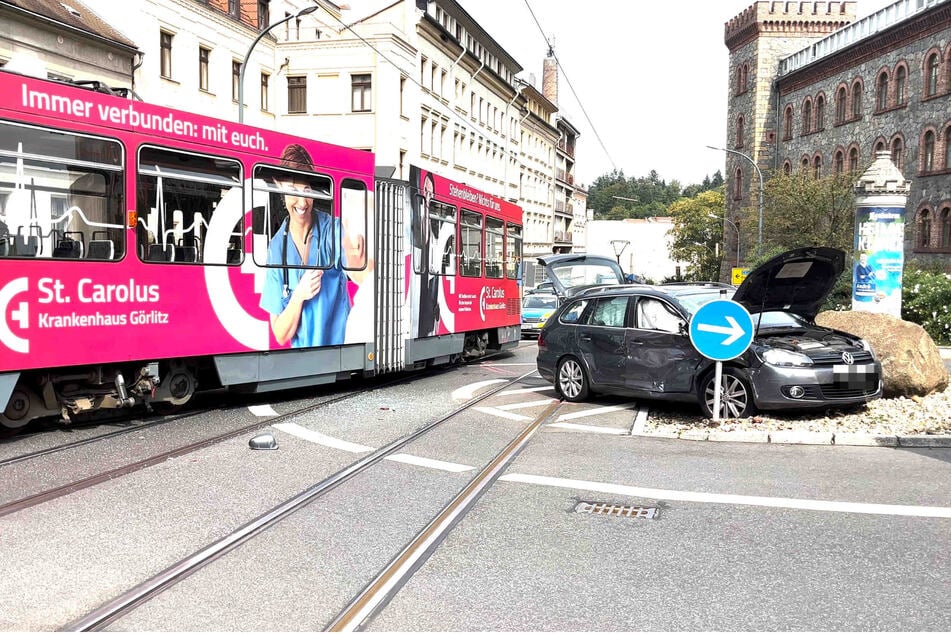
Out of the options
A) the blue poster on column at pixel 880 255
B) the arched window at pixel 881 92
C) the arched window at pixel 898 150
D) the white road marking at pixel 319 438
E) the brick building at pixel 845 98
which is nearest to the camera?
the white road marking at pixel 319 438

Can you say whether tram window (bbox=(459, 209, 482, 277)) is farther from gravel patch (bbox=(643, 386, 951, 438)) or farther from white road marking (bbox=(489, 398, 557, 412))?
gravel patch (bbox=(643, 386, 951, 438))

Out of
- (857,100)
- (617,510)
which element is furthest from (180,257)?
(857,100)

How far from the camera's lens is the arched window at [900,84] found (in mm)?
49094

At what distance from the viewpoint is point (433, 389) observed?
1409 cm

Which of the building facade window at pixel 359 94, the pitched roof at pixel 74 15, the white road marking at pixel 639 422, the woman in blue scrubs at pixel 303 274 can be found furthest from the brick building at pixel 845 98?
the woman in blue scrubs at pixel 303 274

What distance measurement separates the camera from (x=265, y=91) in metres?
44.7

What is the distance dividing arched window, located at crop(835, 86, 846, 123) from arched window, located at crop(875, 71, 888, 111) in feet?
13.0

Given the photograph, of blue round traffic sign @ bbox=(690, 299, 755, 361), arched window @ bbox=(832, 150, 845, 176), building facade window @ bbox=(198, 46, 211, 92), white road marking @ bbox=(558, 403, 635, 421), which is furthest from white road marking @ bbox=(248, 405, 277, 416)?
arched window @ bbox=(832, 150, 845, 176)

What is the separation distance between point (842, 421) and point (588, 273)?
21689 millimetres

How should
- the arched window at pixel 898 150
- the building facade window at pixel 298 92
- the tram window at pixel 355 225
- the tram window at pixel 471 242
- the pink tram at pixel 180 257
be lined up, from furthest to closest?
the arched window at pixel 898 150 < the building facade window at pixel 298 92 < the tram window at pixel 471 242 < the tram window at pixel 355 225 < the pink tram at pixel 180 257

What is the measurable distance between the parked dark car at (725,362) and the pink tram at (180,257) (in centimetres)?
288

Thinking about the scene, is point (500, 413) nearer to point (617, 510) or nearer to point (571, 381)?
point (571, 381)

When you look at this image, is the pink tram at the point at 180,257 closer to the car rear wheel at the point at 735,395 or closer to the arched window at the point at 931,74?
the car rear wheel at the point at 735,395

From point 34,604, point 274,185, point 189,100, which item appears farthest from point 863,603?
point 189,100
